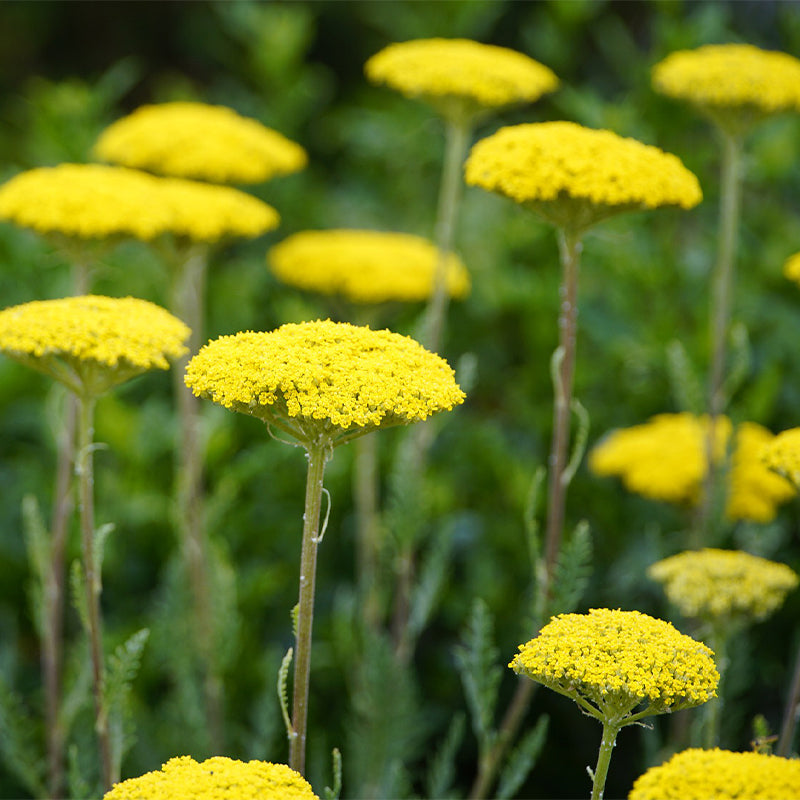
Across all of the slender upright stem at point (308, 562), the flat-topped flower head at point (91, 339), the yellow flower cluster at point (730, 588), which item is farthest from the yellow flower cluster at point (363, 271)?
the slender upright stem at point (308, 562)

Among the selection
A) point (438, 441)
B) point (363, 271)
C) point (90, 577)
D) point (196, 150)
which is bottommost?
point (438, 441)

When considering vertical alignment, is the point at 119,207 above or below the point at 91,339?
above

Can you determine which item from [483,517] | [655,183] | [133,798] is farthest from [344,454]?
[133,798]

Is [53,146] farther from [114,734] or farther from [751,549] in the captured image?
[751,549]

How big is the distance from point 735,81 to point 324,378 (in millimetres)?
1520

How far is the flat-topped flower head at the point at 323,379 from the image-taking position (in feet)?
4.96

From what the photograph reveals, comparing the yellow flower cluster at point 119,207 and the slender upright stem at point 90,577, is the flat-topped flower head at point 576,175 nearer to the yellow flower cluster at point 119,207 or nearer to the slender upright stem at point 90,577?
the yellow flower cluster at point 119,207

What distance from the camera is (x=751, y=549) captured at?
8.55 feet

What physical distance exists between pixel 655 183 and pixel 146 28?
310 inches

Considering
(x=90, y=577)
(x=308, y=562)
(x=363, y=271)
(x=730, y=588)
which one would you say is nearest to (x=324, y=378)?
(x=308, y=562)

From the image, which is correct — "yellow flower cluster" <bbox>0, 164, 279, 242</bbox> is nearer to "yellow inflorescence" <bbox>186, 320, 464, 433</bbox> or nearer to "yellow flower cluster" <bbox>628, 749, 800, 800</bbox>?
"yellow inflorescence" <bbox>186, 320, 464, 433</bbox>

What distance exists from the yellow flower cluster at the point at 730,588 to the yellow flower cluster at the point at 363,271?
1.20m

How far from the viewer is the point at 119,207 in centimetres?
239

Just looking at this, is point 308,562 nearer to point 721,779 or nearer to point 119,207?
point 721,779
